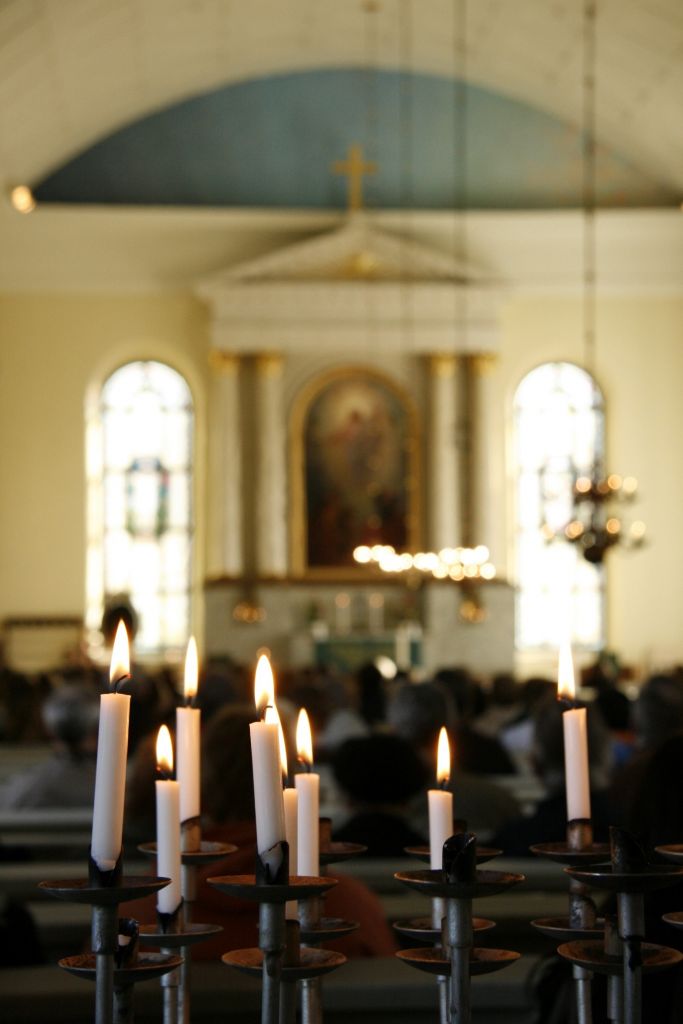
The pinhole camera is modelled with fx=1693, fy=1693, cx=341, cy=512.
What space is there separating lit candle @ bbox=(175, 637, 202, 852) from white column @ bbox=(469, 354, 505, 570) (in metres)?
20.7

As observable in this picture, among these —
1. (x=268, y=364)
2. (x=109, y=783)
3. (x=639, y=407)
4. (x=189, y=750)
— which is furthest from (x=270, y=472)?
(x=109, y=783)

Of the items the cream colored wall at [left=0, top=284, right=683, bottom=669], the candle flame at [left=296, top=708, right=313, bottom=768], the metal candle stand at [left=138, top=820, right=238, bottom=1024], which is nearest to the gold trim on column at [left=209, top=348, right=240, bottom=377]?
the cream colored wall at [left=0, top=284, right=683, bottom=669]

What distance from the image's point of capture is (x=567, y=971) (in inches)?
99.0

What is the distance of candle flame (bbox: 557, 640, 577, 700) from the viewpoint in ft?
5.34

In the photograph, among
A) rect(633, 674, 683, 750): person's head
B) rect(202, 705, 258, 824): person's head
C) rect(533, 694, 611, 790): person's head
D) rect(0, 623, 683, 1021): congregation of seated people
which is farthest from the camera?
rect(633, 674, 683, 750): person's head

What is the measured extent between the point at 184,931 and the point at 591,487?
1475 centimetres

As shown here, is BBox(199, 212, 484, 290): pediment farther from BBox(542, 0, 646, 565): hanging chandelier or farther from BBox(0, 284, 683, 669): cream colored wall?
BBox(542, 0, 646, 565): hanging chandelier

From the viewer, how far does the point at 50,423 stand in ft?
75.2

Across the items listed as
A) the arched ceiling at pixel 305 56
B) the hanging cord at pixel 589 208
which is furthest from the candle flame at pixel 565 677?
the hanging cord at pixel 589 208

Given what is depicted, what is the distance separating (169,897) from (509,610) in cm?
2057

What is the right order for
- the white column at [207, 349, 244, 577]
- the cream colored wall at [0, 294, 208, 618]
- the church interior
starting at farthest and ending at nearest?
the cream colored wall at [0, 294, 208, 618] → the white column at [207, 349, 244, 577] → the church interior

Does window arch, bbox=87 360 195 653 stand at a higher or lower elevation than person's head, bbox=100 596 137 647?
higher

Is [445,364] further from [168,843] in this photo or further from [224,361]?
[168,843]

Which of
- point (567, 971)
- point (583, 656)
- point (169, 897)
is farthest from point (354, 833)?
point (583, 656)
